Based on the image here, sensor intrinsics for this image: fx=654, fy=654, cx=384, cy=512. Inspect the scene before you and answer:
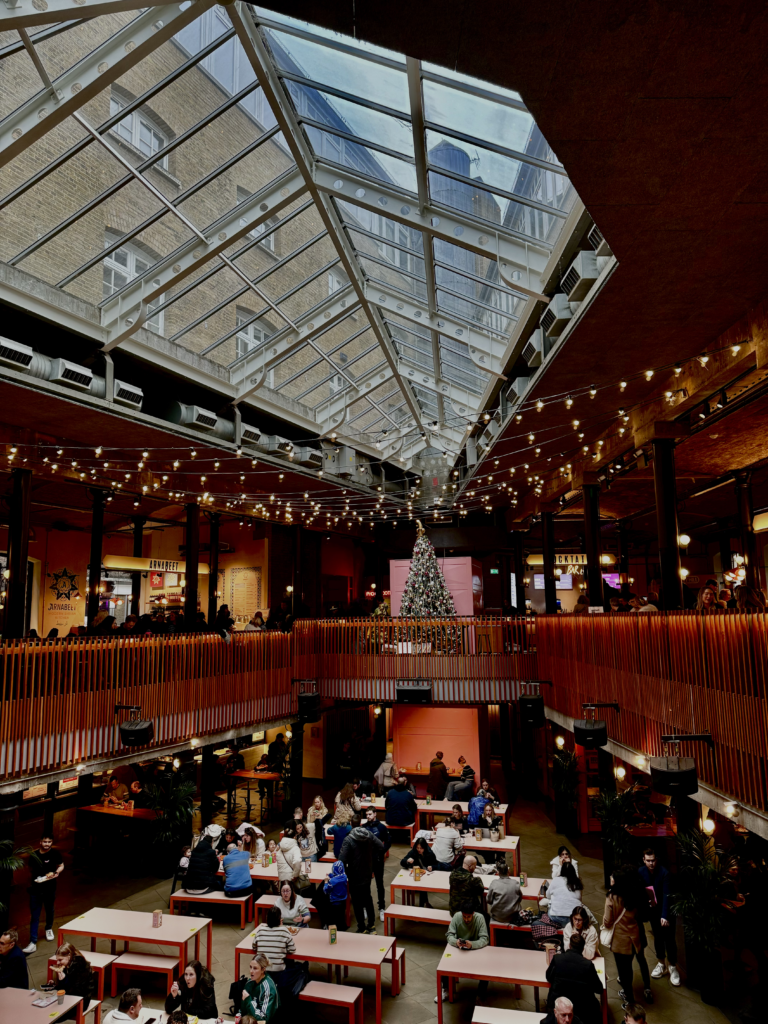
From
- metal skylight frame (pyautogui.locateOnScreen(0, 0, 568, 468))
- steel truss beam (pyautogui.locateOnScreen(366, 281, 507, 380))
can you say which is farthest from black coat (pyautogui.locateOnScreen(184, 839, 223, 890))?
steel truss beam (pyautogui.locateOnScreen(366, 281, 507, 380))

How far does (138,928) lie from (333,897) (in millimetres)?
2528

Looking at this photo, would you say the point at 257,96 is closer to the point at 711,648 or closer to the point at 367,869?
the point at 711,648

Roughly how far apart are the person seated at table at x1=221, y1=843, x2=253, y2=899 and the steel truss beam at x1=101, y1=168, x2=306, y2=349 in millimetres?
7950

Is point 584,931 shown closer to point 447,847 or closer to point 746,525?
point 447,847

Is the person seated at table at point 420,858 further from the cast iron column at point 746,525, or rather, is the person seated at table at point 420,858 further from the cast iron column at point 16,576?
the cast iron column at point 746,525

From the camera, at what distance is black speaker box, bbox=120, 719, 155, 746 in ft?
31.1

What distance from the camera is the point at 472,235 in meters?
8.01

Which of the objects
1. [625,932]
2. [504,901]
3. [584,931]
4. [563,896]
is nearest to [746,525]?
[563,896]

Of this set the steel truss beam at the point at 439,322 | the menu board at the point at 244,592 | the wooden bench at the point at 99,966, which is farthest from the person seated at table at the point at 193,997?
the menu board at the point at 244,592

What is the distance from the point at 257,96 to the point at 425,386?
8215mm

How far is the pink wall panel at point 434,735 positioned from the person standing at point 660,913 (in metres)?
8.66

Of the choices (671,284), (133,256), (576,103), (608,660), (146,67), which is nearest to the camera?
(576,103)

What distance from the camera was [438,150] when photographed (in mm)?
7219

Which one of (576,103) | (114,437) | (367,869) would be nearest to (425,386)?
(114,437)
